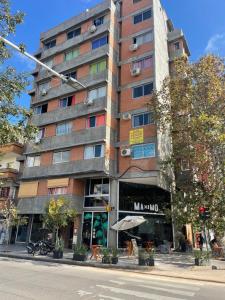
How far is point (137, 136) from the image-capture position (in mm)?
26016

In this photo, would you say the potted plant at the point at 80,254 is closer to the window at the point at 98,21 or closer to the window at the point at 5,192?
the window at the point at 5,192

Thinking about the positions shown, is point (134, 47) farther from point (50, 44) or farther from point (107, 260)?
point (107, 260)

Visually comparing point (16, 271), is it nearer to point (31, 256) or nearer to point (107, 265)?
point (107, 265)

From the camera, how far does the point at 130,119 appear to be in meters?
27.1

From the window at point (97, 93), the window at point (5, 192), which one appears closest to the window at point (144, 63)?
the window at point (97, 93)

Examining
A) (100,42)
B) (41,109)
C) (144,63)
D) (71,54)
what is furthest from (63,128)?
(144,63)

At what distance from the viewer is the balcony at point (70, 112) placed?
27755mm

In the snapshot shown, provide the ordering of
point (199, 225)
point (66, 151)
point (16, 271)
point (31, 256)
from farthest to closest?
point (66, 151) → point (31, 256) → point (199, 225) → point (16, 271)

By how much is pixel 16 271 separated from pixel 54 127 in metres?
19.0

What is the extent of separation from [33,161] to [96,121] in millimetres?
8420

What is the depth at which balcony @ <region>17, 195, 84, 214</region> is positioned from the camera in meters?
26.7

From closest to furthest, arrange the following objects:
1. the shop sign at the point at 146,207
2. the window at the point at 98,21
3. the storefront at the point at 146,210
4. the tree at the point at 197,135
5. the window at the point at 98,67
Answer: the tree at the point at 197,135 → the storefront at the point at 146,210 → the shop sign at the point at 146,207 → the window at the point at 98,67 → the window at the point at 98,21

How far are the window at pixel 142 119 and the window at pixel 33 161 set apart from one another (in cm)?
1081

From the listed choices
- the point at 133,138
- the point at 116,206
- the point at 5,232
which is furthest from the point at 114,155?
the point at 5,232
